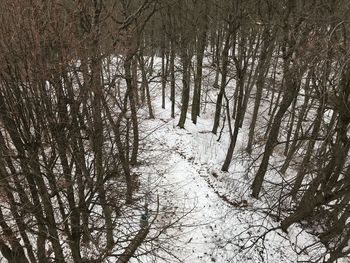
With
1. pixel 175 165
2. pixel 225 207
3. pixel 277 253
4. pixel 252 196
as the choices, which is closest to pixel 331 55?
pixel 277 253

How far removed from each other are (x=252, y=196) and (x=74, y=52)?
985cm

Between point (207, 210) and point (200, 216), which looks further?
point (207, 210)

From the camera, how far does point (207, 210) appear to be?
472 inches

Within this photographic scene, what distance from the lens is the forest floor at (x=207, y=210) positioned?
10.1m

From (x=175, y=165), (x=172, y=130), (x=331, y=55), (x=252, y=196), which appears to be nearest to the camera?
(x=331, y=55)

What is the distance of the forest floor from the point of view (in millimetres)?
10109

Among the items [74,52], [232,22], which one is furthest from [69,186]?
[232,22]

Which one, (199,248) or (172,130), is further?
(172,130)

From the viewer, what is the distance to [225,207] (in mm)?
12406

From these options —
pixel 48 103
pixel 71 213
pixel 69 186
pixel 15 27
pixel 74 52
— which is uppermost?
pixel 15 27

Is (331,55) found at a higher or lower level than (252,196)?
higher

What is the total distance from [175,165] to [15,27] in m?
10.6

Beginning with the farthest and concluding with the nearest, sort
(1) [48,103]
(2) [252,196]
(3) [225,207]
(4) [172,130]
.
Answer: (4) [172,130], (2) [252,196], (3) [225,207], (1) [48,103]

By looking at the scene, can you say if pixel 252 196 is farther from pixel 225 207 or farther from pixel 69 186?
pixel 69 186
